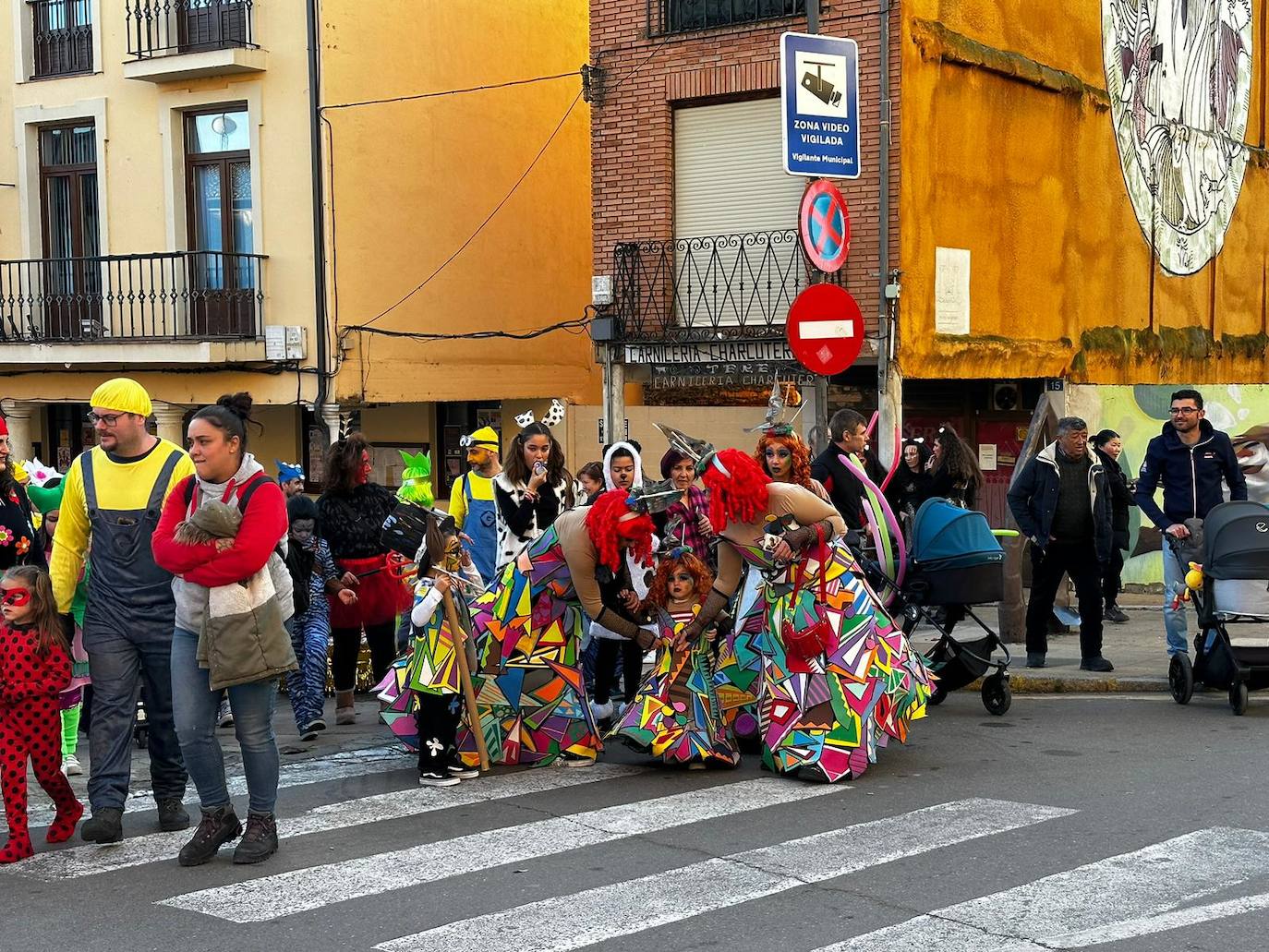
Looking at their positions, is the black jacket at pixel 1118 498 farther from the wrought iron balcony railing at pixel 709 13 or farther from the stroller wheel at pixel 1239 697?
the wrought iron balcony railing at pixel 709 13

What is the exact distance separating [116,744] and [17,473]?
2.96 metres

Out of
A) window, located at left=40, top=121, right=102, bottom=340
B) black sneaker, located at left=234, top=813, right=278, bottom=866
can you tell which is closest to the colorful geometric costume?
black sneaker, located at left=234, top=813, right=278, bottom=866

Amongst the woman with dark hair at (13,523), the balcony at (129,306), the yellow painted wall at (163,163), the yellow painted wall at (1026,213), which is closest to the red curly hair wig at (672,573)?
the woman with dark hair at (13,523)

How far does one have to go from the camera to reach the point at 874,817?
7418 millimetres

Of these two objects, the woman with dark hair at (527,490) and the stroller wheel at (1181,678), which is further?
the stroller wheel at (1181,678)

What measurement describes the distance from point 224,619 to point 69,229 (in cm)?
1712

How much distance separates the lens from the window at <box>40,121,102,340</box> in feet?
71.1

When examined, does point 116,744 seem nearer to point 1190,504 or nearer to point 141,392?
point 141,392

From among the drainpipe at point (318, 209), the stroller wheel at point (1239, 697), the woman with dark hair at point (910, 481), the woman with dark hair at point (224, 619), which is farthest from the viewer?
the drainpipe at point (318, 209)

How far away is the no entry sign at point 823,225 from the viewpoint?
42.7 ft

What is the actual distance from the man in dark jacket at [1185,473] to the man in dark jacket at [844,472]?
2369 mm

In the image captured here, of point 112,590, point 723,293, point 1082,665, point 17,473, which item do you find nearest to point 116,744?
point 112,590

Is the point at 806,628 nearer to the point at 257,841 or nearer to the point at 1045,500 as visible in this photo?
the point at 257,841

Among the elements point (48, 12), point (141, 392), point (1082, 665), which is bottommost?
point (1082, 665)
